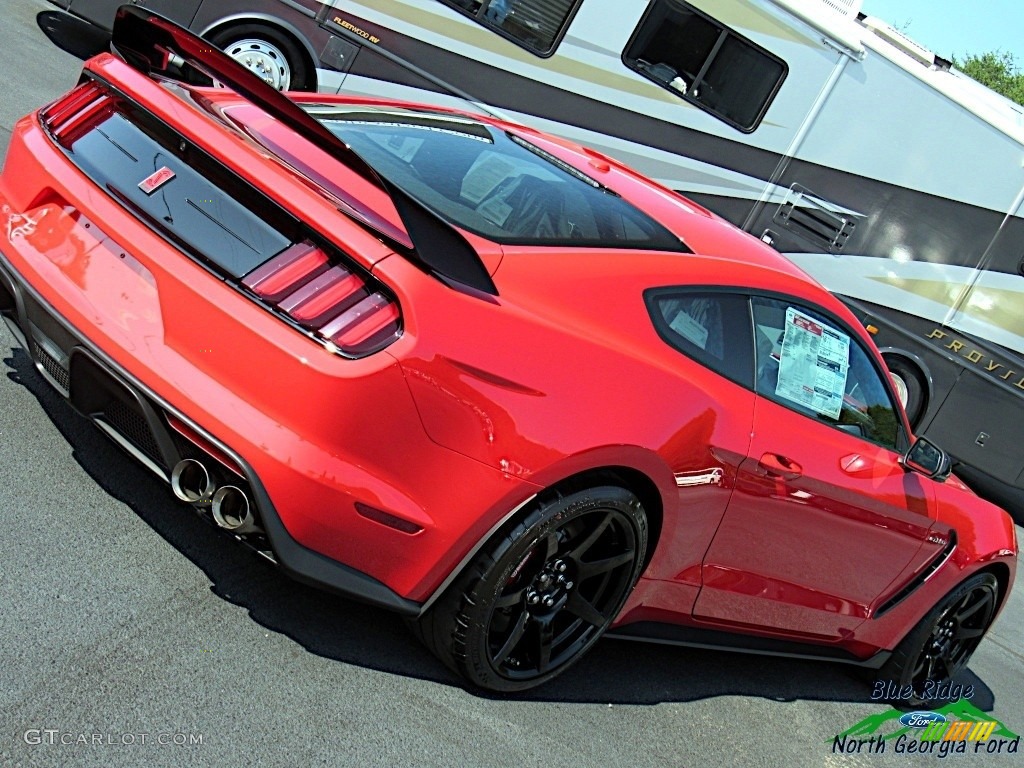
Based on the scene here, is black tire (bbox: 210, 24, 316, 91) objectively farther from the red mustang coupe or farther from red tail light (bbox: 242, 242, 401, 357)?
red tail light (bbox: 242, 242, 401, 357)

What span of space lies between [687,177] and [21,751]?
26.3 feet

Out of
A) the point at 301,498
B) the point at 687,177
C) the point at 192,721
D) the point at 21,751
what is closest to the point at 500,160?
the point at 301,498

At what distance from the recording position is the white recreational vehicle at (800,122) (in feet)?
29.9

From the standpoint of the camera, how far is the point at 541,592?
361cm

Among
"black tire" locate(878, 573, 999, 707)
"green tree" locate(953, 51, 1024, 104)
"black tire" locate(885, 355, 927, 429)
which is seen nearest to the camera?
"black tire" locate(878, 573, 999, 707)

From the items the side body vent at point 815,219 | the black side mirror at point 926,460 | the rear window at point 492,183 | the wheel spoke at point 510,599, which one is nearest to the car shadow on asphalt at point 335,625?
the wheel spoke at point 510,599

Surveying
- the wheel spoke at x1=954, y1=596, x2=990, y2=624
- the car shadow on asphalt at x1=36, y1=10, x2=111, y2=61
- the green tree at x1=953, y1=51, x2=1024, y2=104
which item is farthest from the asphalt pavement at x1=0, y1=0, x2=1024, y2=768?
the green tree at x1=953, y1=51, x2=1024, y2=104

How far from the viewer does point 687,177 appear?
32.1 ft

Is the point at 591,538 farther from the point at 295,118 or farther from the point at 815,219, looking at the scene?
the point at 815,219

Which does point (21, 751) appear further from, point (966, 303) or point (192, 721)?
point (966, 303)

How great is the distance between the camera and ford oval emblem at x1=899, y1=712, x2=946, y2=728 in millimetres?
5227

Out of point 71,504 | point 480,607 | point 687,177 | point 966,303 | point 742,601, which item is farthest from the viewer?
point 687,177

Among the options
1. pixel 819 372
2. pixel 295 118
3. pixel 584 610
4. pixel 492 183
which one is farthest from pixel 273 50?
pixel 584 610

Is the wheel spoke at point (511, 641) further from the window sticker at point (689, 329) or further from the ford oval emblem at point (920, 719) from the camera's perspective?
the ford oval emblem at point (920, 719)
